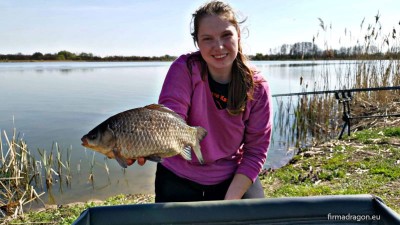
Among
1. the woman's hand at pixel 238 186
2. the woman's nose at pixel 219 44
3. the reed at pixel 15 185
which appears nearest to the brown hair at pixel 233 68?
the woman's nose at pixel 219 44

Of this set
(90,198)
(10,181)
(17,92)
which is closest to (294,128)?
(90,198)

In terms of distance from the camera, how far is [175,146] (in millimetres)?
1638

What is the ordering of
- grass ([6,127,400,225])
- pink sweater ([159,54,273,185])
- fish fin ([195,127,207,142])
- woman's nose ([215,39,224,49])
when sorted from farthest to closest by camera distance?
grass ([6,127,400,225]) < pink sweater ([159,54,273,185]) < woman's nose ([215,39,224,49]) < fish fin ([195,127,207,142])

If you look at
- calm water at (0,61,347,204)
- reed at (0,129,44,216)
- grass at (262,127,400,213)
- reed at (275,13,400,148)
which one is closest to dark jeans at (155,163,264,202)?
calm water at (0,61,347,204)

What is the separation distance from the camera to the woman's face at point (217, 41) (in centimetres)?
204

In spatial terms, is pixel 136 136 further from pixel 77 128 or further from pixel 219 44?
pixel 77 128

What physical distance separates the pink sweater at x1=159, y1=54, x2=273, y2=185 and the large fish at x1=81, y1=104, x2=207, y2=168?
18.6 inches

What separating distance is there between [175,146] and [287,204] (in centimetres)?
52

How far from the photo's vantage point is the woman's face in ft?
6.68

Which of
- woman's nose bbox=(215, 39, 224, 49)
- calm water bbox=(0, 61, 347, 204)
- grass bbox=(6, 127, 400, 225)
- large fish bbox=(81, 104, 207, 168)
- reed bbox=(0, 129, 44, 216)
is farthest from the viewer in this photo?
calm water bbox=(0, 61, 347, 204)

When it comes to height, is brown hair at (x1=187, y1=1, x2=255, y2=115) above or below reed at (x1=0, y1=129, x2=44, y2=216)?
above

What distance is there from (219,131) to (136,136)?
0.80m

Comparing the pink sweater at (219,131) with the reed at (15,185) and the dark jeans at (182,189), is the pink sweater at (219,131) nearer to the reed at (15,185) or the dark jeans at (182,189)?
the dark jeans at (182,189)

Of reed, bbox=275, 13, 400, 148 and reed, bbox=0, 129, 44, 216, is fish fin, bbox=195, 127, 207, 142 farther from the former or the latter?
reed, bbox=275, 13, 400, 148
